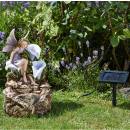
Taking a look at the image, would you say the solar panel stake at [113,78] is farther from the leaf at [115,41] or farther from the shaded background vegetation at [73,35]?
the shaded background vegetation at [73,35]

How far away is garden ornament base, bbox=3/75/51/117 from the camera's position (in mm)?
6184

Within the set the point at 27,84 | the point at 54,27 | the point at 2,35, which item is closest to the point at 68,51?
the point at 54,27

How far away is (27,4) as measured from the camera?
349 inches

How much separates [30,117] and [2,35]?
233 centimetres

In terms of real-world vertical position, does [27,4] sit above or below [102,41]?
above

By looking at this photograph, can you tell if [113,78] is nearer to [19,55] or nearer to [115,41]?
[115,41]

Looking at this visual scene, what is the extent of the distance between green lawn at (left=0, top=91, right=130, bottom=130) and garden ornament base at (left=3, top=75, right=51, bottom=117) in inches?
3.7

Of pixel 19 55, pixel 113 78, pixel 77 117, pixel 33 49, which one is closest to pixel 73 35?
pixel 113 78

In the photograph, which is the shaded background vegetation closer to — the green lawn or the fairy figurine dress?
the green lawn

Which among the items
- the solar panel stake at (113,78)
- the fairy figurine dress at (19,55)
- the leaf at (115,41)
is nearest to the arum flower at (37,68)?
the fairy figurine dress at (19,55)

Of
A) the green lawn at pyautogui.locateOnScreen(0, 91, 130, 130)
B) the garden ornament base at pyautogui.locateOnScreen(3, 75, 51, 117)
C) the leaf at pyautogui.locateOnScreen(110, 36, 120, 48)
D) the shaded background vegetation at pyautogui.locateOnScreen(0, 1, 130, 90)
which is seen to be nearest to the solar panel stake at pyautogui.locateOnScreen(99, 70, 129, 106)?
the green lawn at pyautogui.locateOnScreen(0, 91, 130, 130)

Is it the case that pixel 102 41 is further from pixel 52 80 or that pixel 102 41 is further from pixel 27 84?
pixel 27 84

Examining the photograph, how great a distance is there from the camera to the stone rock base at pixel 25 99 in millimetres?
6184

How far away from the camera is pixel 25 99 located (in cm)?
618
